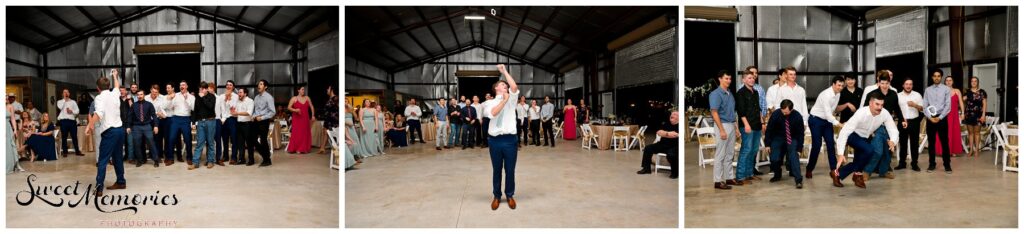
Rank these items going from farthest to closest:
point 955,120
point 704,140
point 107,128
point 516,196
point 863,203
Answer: point 955,120 → point 704,140 → point 107,128 → point 516,196 → point 863,203

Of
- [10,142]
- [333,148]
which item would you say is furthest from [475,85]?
[10,142]

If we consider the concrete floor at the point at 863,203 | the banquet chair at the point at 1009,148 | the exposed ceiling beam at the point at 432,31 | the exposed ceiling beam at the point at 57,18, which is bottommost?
the concrete floor at the point at 863,203

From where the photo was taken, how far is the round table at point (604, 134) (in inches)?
276

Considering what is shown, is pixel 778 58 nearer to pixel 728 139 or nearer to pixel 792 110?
→ pixel 792 110

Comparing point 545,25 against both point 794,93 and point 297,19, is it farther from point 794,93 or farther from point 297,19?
point 794,93

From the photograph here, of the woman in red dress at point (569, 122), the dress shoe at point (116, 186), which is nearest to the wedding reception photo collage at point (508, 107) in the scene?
the dress shoe at point (116, 186)

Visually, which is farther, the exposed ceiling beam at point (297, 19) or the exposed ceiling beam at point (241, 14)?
the exposed ceiling beam at point (241, 14)

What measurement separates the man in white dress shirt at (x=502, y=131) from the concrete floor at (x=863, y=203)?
118 centimetres

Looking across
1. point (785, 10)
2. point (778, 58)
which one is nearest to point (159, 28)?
point (785, 10)

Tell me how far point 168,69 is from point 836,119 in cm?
585

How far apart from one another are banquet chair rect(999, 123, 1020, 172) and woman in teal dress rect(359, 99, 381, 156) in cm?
528

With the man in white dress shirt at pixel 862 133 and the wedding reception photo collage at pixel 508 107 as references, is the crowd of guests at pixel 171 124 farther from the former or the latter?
the man in white dress shirt at pixel 862 133

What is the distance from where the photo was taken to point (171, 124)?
5.50 m

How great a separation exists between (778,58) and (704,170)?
1137mm
